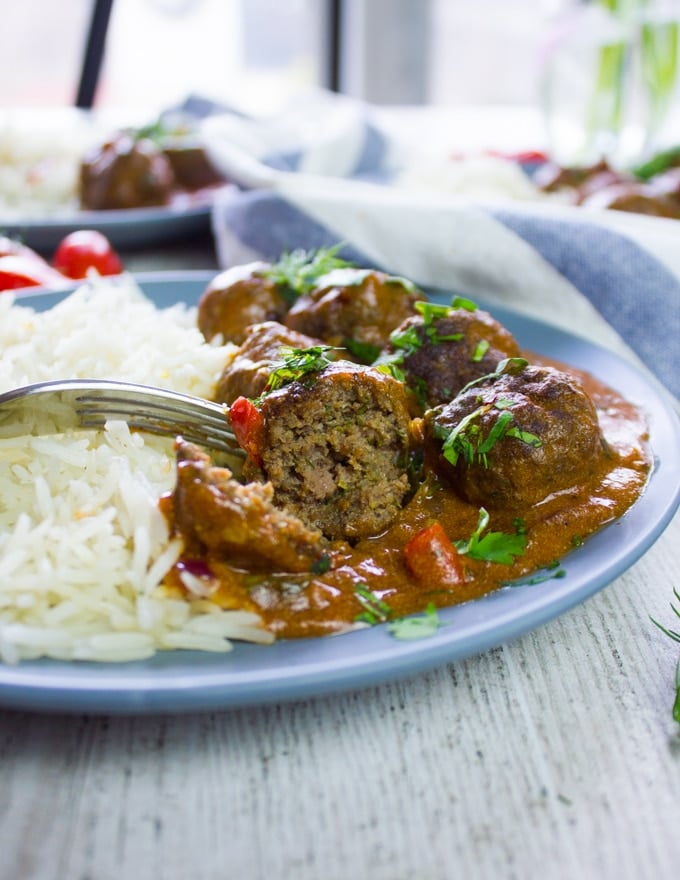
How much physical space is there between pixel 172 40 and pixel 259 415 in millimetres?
17157

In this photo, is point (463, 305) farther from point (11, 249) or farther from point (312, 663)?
point (11, 249)

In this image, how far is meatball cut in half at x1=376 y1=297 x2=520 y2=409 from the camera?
401 cm

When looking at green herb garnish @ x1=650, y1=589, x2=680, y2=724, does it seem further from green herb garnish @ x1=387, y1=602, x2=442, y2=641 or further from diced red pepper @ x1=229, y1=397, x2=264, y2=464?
diced red pepper @ x1=229, y1=397, x2=264, y2=464

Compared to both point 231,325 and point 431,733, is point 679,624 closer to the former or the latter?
point 431,733

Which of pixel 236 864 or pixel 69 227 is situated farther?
pixel 69 227

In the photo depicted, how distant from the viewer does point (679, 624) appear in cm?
340

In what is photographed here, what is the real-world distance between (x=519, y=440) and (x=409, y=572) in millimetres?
644

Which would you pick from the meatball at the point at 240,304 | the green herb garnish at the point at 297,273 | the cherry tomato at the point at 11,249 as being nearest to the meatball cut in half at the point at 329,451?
the meatball at the point at 240,304

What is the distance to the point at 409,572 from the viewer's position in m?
3.13

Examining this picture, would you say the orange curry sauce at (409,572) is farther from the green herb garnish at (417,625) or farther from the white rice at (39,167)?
the white rice at (39,167)

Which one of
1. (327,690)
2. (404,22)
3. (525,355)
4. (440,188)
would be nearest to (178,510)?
(327,690)

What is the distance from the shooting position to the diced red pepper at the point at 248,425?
3387mm

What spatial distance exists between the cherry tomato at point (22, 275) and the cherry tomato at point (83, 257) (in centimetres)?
44

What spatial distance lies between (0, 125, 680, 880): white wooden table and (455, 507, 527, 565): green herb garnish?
337mm
